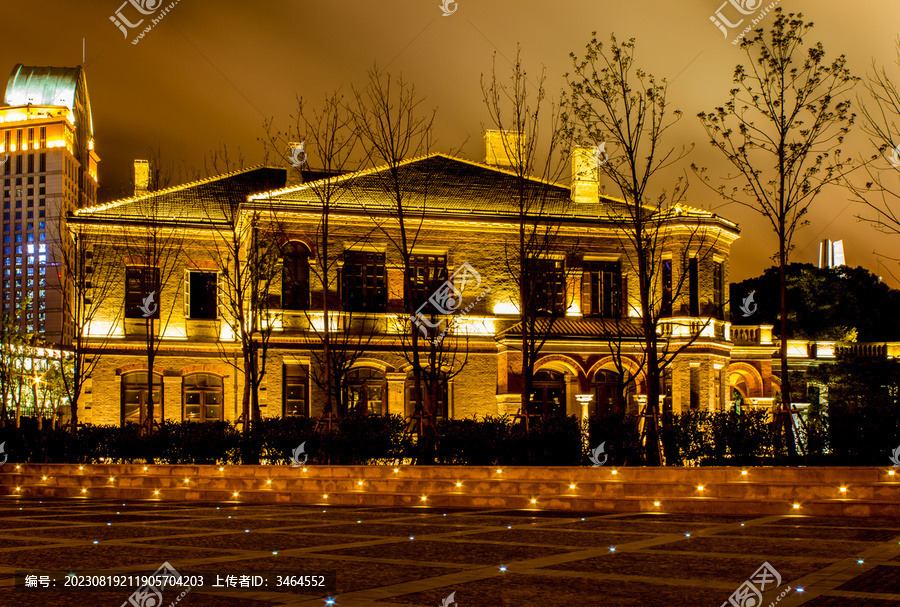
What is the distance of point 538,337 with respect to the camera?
27500 millimetres

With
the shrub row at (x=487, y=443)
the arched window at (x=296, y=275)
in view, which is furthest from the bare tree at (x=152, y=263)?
the shrub row at (x=487, y=443)

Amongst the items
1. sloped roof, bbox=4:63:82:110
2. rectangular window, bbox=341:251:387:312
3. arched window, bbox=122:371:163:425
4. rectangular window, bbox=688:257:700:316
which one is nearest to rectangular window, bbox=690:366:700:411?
rectangular window, bbox=688:257:700:316

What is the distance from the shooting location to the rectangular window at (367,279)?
106 ft

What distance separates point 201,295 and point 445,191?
10084mm

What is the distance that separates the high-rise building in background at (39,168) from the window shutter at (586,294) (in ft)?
236

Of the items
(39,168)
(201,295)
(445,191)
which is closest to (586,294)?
(445,191)

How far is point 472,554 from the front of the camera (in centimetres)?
995

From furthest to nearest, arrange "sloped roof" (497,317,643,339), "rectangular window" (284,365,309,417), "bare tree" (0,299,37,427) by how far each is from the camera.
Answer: "bare tree" (0,299,37,427) < "rectangular window" (284,365,309,417) < "sloped roof" (497,317,643,339)

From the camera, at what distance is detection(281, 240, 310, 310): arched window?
31.3 meters

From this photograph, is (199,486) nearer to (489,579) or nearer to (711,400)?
(489,579)

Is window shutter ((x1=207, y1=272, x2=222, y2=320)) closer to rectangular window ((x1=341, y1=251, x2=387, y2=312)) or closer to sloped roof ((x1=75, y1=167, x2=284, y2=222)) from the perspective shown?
sloped roof ((x1=75, y1=167, x2=284, y2=222))

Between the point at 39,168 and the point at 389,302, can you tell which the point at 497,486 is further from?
the point at 39,168

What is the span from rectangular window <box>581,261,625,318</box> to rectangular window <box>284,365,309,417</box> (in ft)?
35.2

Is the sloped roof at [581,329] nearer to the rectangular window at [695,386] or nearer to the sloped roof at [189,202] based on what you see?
the rectangular window at [695,386]
